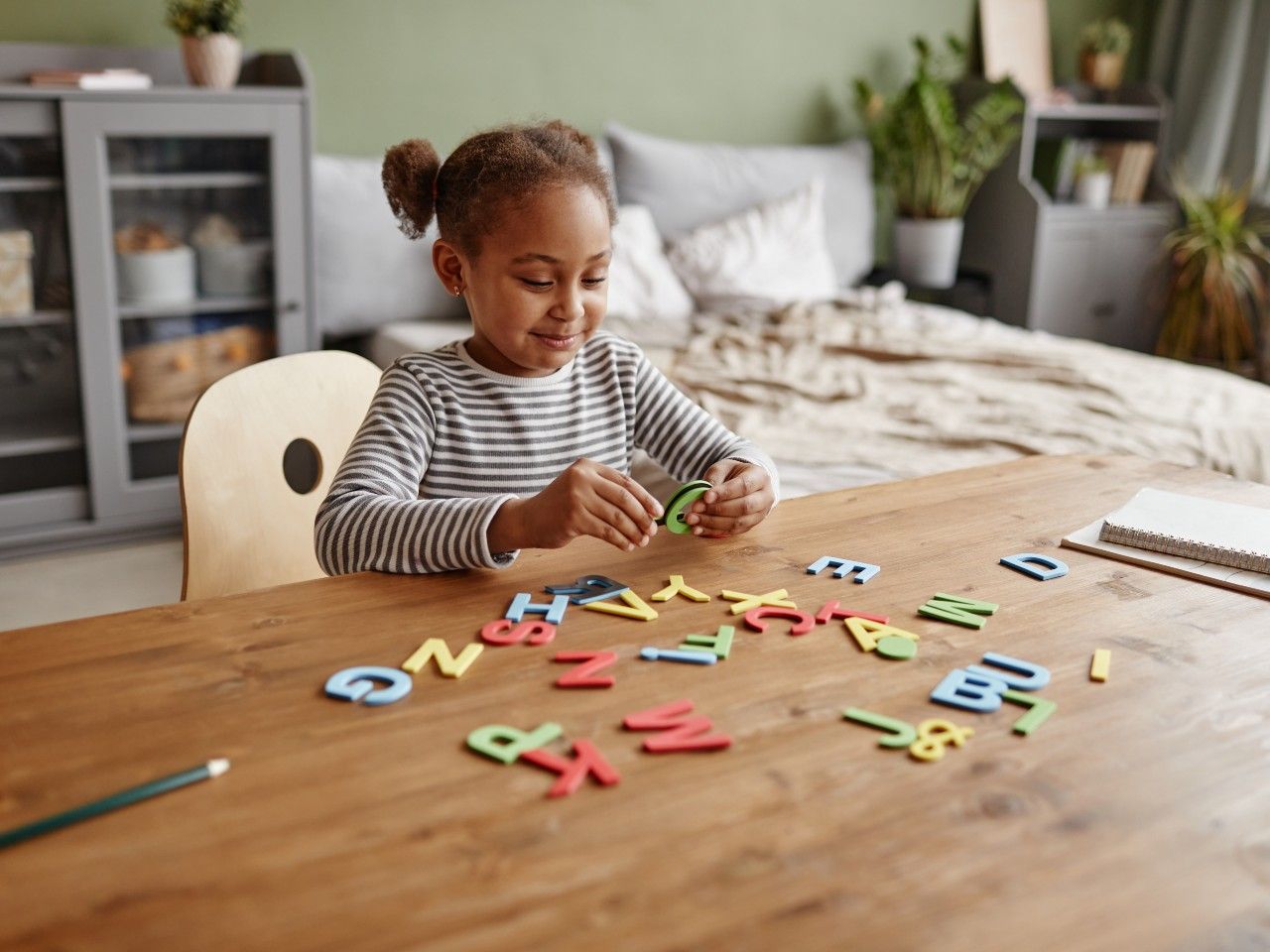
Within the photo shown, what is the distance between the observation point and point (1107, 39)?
4.68 meters

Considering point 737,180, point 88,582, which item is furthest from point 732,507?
point 737,180

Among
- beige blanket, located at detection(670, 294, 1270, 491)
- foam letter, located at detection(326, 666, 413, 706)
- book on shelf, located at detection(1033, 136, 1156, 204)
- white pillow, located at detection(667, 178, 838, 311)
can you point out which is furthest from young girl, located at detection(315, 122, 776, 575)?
book on shelf, located at detection(1033, 136, 1156, 204)

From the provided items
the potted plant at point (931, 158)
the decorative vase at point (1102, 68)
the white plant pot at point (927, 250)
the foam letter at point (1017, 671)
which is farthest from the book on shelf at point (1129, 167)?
the foam letter at point (1017, 671)

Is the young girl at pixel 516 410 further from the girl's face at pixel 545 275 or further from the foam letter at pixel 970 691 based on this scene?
the foam letter at pixel 970 691

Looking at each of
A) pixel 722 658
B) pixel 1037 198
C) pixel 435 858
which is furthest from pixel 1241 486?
pixel 1037 198

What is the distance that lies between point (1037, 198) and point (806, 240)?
102cm

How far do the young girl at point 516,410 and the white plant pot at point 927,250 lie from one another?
303 cm

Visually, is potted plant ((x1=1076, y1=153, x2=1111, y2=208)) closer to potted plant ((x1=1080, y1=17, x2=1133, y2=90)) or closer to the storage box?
potted plant ((x1=1080, y1=17, x2=1133, y2=90))

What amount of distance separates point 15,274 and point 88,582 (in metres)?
0.75

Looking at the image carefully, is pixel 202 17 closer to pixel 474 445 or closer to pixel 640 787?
pixel 474 445

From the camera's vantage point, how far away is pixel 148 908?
0.59 metres

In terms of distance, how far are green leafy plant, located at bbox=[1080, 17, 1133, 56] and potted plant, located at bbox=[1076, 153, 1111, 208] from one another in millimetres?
489

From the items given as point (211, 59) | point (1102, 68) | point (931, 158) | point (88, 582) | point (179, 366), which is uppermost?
point (1102, 68)

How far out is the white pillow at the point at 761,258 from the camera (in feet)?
12.0
